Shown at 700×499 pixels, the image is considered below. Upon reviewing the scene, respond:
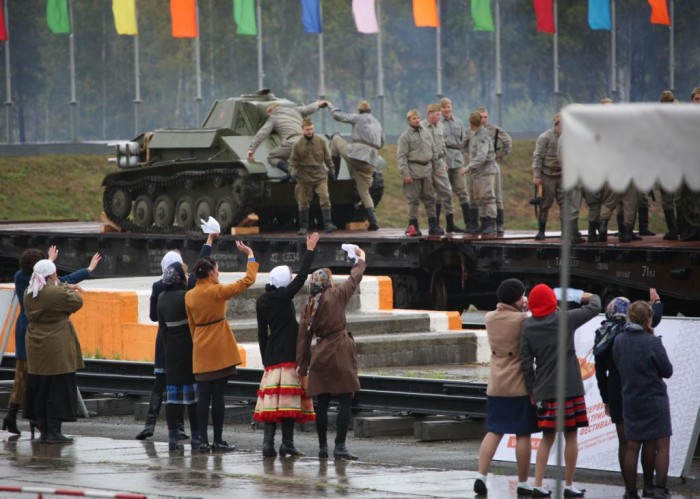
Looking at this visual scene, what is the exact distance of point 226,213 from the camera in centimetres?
2739

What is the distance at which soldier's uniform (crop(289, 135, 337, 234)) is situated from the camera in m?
24.6

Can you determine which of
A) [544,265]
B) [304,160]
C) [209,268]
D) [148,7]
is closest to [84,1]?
[148,7]

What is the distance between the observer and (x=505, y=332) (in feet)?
36.6

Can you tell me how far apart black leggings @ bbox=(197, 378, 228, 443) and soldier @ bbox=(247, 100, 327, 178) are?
44.3ft

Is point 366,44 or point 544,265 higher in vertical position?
point 366,44

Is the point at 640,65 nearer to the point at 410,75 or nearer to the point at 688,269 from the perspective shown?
the point at 410,75

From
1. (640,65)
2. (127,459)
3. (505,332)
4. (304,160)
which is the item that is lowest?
(127,459)

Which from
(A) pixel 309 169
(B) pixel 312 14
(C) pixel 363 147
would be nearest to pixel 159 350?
(A) pixel 309 169

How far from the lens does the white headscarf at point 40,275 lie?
13.8m

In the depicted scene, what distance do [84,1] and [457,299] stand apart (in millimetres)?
42531

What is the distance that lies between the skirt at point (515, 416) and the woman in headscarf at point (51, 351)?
4285mm

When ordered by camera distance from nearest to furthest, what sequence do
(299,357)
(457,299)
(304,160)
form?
(299,357)
(457,299)
(304,160)

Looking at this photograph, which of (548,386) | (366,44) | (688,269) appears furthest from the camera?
(366,44)

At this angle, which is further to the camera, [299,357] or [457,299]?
[457,299]
